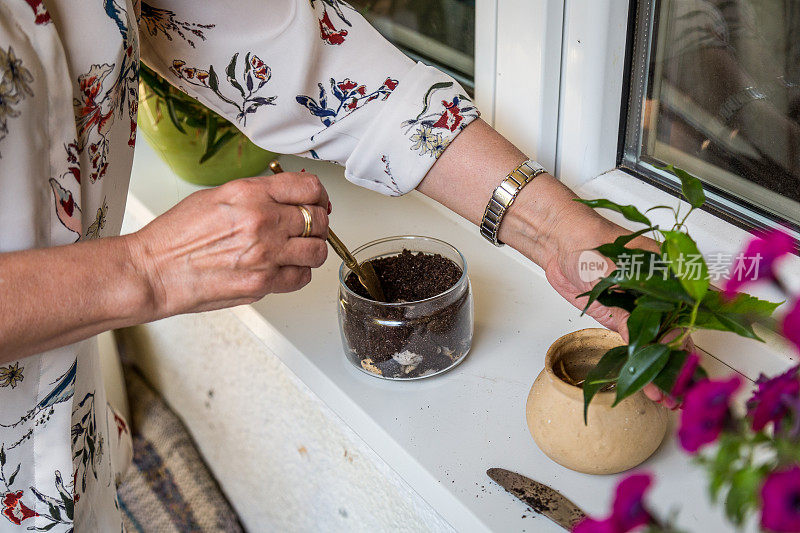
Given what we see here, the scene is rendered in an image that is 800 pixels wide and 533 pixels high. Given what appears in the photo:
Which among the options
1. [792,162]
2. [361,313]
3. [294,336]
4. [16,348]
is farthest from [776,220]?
[16,348]

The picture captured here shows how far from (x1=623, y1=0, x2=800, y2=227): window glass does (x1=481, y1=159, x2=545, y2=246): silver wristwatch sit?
18 centimetres

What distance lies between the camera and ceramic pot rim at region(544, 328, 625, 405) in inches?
23.7

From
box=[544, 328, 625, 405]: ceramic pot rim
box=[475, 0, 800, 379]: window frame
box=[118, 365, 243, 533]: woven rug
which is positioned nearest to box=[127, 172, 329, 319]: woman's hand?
box=[544, 328, 625, 405]: ceramic pot rim

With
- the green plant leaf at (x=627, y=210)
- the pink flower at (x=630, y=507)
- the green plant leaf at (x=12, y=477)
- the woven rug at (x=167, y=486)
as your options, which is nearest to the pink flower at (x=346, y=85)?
the green plant leaf at (x=627, y=210)

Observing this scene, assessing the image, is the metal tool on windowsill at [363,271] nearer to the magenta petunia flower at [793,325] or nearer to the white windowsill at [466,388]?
the white windowsill at [466,388]

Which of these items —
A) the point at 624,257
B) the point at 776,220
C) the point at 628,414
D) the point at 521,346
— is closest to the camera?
the point at 624,257

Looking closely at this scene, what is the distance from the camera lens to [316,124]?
2.60 ft

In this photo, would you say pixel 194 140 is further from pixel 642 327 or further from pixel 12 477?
pixel 642 327

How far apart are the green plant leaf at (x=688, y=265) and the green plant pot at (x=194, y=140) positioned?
778 mm

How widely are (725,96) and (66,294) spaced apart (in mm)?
609

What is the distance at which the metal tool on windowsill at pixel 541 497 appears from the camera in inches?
24.9

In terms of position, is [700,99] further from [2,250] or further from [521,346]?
[2,250]

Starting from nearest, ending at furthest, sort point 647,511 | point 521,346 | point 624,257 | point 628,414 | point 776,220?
point 647,511 → point 624,257 → point 628,414 → point 776,220 → point 521,346

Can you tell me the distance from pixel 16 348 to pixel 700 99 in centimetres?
65
